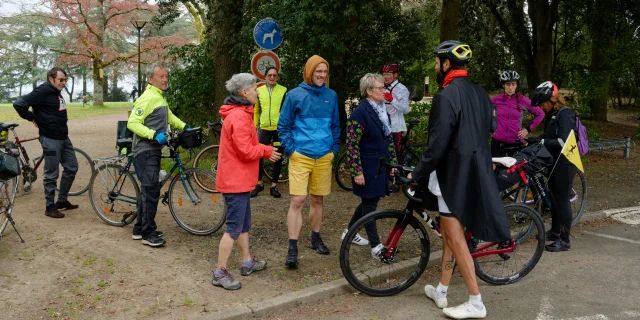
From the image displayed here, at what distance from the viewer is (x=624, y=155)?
12.4 m

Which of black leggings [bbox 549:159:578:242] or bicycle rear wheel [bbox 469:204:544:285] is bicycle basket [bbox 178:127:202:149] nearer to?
bicycle rear wheel [bbox 469:204:544:285]

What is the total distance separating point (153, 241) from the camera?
218 inches

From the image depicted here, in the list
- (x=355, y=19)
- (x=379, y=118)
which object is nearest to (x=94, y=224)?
(x=379, y=118)

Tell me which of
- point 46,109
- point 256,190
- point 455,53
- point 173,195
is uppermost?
point 455,53

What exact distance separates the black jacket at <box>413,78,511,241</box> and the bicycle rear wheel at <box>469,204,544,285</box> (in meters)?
0.91

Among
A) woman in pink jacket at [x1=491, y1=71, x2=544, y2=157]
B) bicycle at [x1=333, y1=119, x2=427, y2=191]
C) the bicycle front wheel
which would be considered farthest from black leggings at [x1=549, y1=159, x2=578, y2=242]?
the bicycle front wheel

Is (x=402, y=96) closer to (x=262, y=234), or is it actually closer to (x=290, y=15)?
(x=290, y=15)

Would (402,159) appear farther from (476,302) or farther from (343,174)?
(476,302)

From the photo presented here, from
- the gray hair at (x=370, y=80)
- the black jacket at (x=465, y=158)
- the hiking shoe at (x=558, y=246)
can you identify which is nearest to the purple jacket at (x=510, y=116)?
the hiking shoe at (x=558, y=246)

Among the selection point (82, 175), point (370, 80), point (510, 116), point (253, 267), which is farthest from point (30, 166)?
point (510, 116)

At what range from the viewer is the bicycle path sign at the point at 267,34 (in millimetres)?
8516

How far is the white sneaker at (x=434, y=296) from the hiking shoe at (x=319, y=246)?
49.3 inches

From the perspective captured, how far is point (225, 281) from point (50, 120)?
3469 millimetres

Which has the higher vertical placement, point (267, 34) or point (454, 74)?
point (267, 34)
